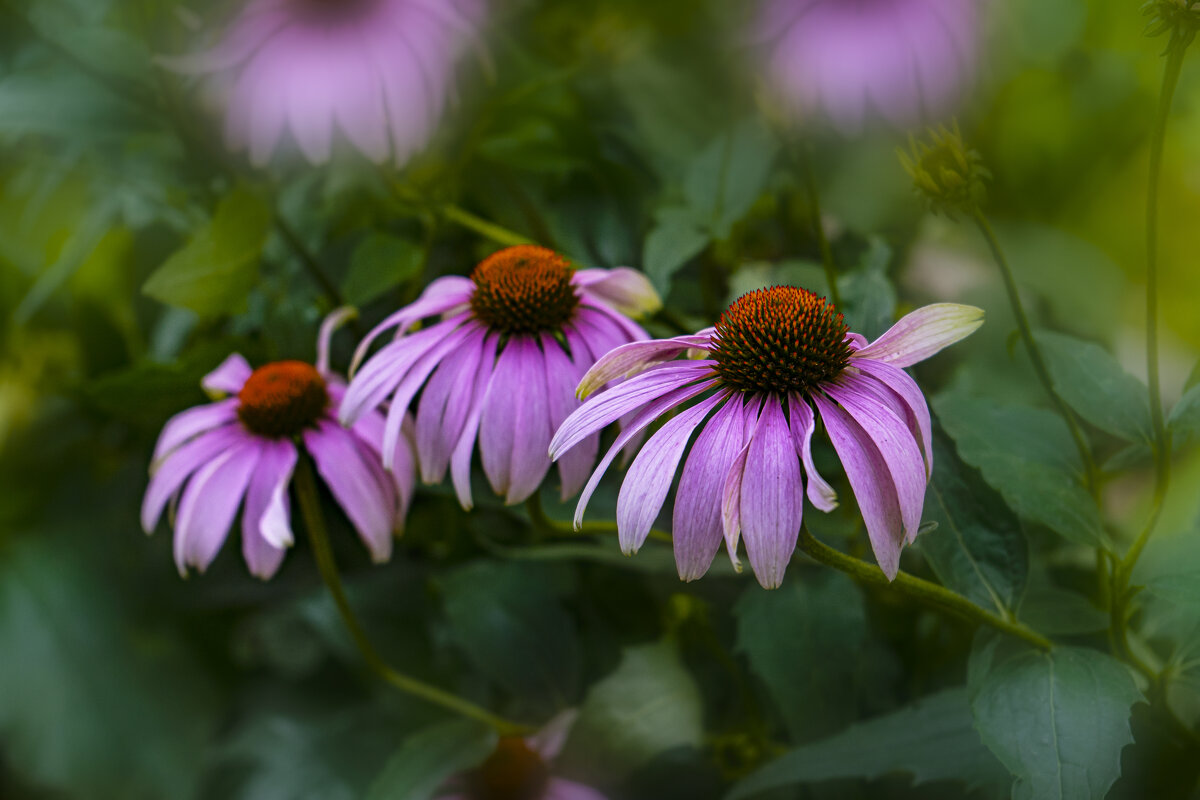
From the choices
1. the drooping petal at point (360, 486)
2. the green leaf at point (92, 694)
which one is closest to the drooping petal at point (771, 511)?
the drooping petal at point (360, 486)

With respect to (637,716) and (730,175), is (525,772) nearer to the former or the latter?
(637,716)

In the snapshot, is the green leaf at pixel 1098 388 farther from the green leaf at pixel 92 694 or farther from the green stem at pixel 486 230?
the green leaf at pixel 92 694

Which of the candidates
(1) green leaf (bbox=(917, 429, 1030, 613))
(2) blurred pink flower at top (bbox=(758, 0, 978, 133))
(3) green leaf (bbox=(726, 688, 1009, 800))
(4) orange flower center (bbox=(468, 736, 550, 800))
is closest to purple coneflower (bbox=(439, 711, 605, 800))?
(4) orange flower center (bbox=(468, 736, 550, 800))

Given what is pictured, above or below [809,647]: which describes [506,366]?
above

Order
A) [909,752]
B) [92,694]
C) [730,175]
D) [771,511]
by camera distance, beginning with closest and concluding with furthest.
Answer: [771,511] → [909,752] → [730,175] → [92,694]

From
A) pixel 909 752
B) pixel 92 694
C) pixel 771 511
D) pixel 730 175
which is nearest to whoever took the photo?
pixel 771 511

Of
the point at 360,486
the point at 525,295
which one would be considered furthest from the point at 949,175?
the point at 360,486

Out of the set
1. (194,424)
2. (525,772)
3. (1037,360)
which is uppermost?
(194,424)
